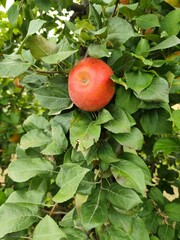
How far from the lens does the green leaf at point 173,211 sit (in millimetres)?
903

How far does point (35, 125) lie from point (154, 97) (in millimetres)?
291

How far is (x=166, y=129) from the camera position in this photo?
0.75 metres

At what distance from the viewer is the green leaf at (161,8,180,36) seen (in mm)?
705

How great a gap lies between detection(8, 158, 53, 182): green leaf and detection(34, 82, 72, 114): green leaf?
4.4 inches

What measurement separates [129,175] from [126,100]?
137mm

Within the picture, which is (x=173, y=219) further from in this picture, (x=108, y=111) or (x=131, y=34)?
(x=131, y=34)

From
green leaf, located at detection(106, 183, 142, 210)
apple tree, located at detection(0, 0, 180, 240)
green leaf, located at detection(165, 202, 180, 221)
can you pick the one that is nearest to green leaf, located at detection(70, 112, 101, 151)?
apple tree, located at detection(0, 0, 180, 240)

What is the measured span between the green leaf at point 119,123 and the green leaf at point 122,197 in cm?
11

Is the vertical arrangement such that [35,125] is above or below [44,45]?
below

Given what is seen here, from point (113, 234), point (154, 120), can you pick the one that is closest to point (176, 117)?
point (154, 120)

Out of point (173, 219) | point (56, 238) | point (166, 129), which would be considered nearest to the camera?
point (56, 238)

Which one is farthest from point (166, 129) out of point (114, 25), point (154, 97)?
point (114, 25)

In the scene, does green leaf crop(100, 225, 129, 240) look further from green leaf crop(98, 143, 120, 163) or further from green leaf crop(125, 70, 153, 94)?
green leaf crop(125, 70, 153, 94)

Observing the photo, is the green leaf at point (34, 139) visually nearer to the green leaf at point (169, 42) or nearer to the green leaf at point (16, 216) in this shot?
the green leaf at point (16, 216)
